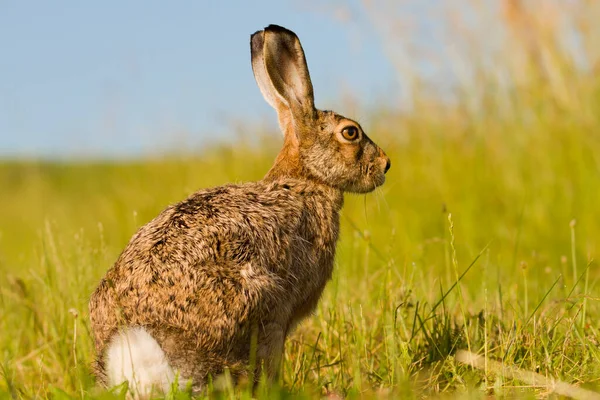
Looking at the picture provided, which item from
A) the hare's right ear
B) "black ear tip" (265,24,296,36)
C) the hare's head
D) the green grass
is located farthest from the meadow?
"black ear tip" (265,24,296,36)

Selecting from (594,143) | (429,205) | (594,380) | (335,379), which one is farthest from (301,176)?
(594,143)

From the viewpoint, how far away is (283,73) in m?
4.42

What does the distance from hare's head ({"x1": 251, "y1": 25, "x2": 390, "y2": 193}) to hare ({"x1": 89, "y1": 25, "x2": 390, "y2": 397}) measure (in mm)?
207

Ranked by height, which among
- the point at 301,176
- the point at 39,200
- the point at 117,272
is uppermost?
the point at 301,176

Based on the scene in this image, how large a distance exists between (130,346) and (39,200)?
13.9 metres

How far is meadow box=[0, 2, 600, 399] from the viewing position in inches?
146

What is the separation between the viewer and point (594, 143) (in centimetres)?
865

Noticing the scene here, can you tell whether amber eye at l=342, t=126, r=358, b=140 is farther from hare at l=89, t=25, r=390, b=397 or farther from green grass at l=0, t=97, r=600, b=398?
hare at l=89, t=25, r=390, b=397

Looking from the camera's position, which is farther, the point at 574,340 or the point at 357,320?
the point at 357,320

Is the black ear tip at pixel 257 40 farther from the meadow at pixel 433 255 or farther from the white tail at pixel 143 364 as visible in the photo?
the white tail at pixel 143 364

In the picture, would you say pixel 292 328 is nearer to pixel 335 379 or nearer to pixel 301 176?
pixel 335 379

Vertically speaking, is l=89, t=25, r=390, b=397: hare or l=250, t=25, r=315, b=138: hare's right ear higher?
l=250, t=25, r=315, b=138: hare's right ear

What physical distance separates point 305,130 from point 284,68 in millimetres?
372

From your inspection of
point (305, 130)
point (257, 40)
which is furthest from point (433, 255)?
point (257, 40)
